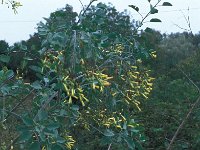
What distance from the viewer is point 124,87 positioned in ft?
8.37

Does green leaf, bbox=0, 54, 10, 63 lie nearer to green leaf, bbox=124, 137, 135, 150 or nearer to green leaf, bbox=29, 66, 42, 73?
green leaf, bbox=29, 66, 42, 73

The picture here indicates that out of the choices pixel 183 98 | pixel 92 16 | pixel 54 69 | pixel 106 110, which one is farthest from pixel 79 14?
pixel 183 98

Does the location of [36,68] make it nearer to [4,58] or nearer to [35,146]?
[4,58]

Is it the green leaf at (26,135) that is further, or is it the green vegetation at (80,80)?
the green vegetation at (80,80)

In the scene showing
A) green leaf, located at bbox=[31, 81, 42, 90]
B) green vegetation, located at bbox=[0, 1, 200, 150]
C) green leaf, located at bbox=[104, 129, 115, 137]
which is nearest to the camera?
green vegetation, located at bbox=[0, 1, 200, 150]

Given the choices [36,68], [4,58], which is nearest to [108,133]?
[36,68]

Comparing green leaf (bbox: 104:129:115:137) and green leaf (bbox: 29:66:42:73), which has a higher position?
green leaf (bbox: 29:66:42:73)

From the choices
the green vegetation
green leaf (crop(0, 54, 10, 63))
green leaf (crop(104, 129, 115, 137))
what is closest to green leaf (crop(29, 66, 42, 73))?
the green vegetation

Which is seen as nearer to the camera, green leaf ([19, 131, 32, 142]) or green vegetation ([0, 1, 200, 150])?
green leaf ([19, 131, 32, 142])

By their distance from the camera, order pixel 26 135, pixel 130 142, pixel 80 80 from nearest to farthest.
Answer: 1. pixel 26 135
2. pixel 80 80
3. pixel 130 142

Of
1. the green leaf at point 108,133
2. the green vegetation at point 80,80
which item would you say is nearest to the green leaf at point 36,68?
the green vegetation at point 80,80

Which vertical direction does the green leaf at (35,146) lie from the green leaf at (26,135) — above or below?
below

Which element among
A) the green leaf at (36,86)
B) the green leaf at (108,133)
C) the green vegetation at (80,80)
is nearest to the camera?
the green vegetation at (80,80)

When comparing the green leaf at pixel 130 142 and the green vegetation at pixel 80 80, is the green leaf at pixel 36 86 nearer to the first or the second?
the green vegetation at pixel 80 80
